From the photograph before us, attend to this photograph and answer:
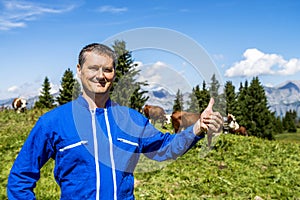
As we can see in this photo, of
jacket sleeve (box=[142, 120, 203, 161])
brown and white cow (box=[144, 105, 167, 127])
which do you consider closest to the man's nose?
jacket sleeve (box=[142, 120, 203, 161])

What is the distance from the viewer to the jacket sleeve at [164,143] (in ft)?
9.09

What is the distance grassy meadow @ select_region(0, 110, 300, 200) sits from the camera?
26.5ft

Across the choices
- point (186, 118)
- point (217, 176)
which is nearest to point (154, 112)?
point (186, 118)

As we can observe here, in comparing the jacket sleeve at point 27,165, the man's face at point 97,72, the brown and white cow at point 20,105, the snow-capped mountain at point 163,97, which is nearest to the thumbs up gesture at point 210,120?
the snow-capped mountain at point 163,97

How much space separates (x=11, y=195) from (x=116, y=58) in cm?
112

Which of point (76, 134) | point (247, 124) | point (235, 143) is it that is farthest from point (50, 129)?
point (247, 124)

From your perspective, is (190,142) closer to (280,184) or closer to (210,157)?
(280,184)

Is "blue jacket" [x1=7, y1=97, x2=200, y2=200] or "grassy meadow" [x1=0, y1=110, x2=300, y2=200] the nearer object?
"blue jacket" [x1=7, y1=97, x2=200, y2=200]

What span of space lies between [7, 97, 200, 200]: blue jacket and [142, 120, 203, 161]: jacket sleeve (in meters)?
0.22

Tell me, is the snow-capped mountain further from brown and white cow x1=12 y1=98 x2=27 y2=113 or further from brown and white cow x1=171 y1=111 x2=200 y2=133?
brown and white cow x1=12 y1=98 x2=27 y2=113

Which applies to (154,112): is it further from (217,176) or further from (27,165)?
(217,176)

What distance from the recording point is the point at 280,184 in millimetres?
9195

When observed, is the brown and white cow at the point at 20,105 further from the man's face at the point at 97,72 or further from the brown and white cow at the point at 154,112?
the man's face at the point at 97,72

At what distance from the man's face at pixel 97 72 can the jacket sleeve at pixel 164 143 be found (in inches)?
19.5
